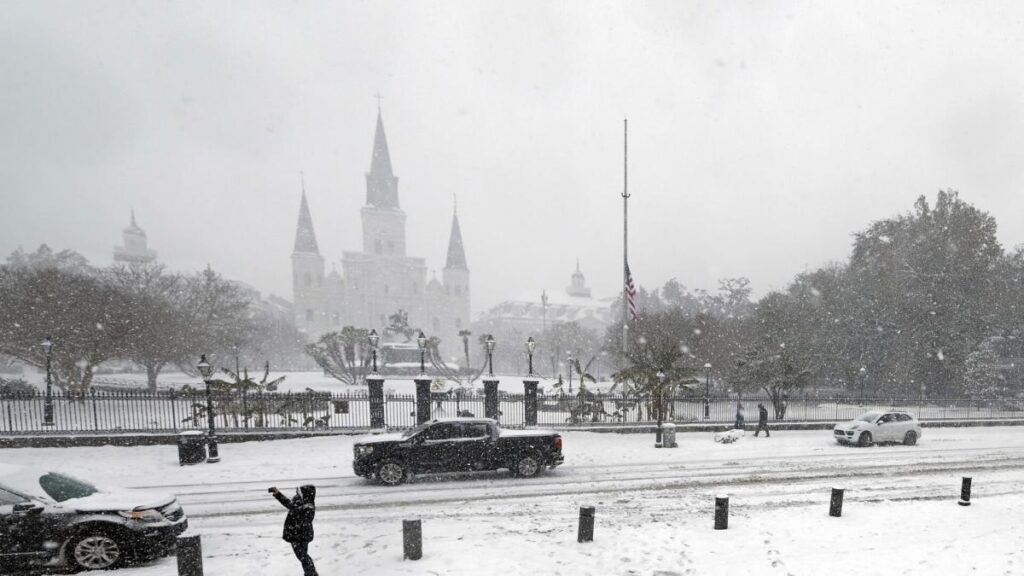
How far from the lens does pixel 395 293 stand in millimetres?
100375

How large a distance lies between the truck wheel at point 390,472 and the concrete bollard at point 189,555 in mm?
4946

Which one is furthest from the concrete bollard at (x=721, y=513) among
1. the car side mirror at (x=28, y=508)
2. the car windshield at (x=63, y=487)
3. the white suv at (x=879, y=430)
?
the white suv at (x=879, y=430)

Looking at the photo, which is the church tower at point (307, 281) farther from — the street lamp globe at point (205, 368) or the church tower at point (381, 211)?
the street lamp globe at point (205, 368)

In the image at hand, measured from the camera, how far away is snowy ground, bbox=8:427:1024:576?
6785mm

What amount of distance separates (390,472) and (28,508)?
6.09 meters

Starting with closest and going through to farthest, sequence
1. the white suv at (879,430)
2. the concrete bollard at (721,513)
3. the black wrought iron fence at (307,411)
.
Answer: the concrete bollard at (721,513) → the black wrought iron fence at (307,411) → the white suv at (879,430)

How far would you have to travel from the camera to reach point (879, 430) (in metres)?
16.5

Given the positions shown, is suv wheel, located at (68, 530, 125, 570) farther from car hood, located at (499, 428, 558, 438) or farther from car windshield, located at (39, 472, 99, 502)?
car hood, located at (499, 428, 558, 438)

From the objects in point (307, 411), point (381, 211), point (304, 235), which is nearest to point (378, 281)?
point (381, 211)

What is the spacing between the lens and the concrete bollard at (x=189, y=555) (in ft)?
19.4

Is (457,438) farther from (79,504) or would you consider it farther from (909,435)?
(909,435)

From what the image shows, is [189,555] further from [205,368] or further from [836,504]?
[836,504]

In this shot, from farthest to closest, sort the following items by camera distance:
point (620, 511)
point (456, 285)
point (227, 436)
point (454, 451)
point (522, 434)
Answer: point (456, 285) → point (227, 436) → point (522, 434) → point (454, 451) → point (620, 511)

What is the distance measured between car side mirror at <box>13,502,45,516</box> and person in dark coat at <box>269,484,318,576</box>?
3.68 meters
